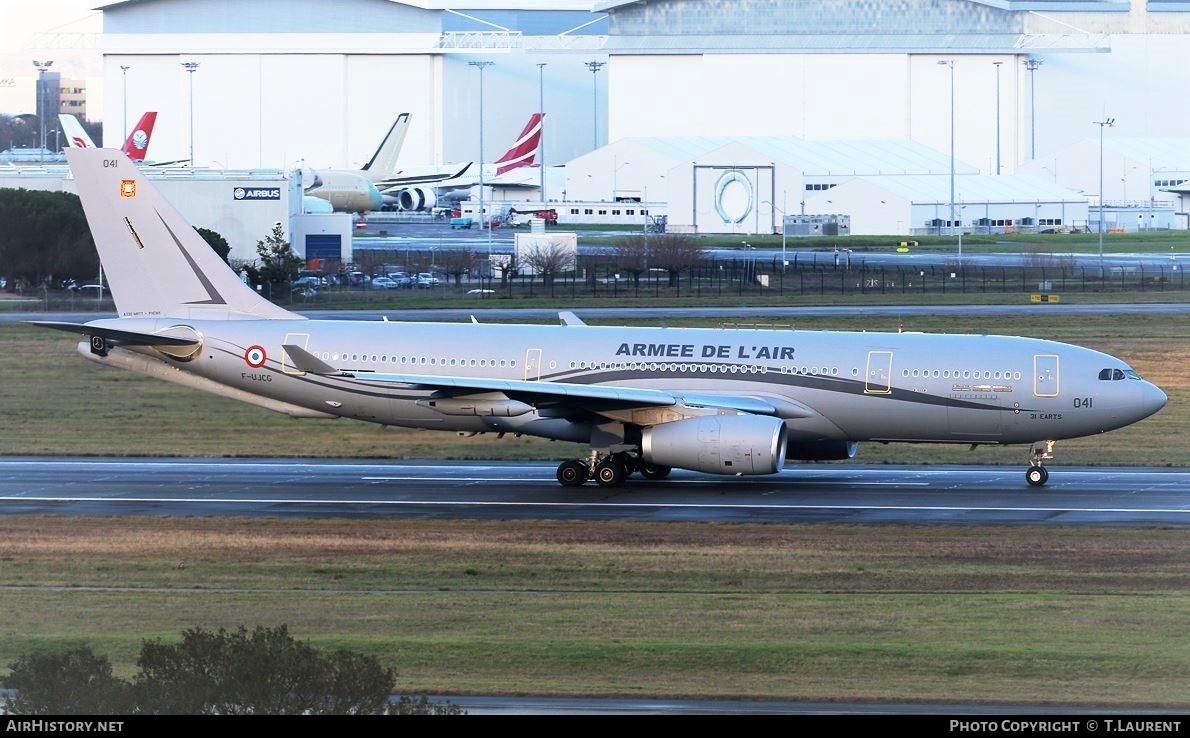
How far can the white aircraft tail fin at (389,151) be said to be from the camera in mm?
162500

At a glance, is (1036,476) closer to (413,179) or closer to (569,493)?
(569,493)

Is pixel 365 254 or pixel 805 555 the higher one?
pixel 365 254

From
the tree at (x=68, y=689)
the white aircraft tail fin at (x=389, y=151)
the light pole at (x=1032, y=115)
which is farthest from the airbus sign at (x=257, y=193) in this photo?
the light pole at (x=1032, y=115)

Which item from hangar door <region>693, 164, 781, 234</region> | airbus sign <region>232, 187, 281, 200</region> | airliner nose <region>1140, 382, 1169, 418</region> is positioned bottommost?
airliner nose <region>1140, 382, 1169, 418</region>

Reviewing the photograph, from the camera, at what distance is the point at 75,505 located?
32094 millimetres

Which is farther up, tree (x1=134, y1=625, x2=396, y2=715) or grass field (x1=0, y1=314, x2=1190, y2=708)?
tree (x1=134, y1=625, x2=396, y2=715)

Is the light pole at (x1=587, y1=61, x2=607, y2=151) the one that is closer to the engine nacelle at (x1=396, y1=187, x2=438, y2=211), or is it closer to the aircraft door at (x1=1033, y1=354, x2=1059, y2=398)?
the engine nacelle at (x1=396, y1=187, x2=438, y2=211)

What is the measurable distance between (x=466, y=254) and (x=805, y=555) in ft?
240

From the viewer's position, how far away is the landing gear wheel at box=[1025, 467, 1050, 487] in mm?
34656

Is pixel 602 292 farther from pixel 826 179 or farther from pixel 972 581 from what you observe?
pixel 826 179

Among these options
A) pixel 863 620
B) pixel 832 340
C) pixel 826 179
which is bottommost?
pixel 863 620

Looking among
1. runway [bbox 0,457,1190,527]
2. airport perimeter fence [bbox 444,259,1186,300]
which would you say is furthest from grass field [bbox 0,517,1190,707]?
airport perimeter fence [bbox 444,259,1186,300]

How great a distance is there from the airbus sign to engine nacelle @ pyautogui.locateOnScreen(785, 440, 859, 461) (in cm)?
5563

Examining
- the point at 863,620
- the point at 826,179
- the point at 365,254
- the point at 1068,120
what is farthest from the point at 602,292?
the point at 1068,120
